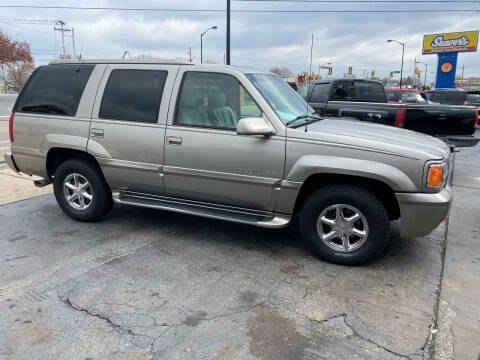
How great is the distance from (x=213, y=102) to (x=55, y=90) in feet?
6.81

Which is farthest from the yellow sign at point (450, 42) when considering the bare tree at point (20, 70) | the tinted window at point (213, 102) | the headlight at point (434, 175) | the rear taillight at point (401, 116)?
the bare tree at point (20, 70)

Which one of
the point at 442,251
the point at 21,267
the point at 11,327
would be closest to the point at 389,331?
the point at 442,251

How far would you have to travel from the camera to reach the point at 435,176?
3.43m

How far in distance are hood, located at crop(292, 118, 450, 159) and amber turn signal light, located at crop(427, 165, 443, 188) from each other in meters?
0.10

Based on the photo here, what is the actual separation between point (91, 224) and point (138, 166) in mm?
1130

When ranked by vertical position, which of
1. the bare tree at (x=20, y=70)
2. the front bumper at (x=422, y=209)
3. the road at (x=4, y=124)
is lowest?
the road at (x=4, y=124)

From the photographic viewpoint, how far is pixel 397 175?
345cm

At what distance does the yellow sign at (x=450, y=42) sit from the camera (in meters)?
36.1

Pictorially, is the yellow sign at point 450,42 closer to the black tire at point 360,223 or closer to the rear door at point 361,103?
the rear door at point 361,103

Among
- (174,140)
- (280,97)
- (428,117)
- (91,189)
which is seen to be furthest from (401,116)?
(91,189)

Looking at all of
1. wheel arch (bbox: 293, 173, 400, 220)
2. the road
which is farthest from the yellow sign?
wheel arch (bbox: 293, 173, 400, 220)

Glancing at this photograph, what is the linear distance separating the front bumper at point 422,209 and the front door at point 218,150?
1.15m

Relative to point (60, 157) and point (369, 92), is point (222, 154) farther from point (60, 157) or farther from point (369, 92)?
point (369, 92)

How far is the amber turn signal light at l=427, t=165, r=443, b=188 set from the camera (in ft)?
11.2
